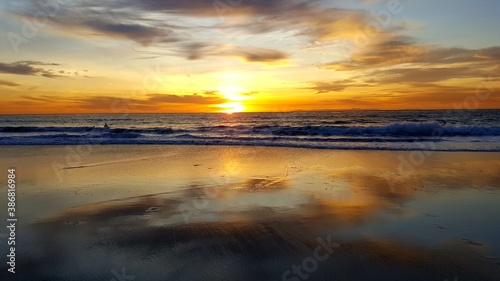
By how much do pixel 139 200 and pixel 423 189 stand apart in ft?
22.3

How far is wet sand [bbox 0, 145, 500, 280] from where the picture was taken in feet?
14.1

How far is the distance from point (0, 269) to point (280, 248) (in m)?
3.63

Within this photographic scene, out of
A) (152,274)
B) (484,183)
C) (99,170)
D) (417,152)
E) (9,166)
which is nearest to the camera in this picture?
(152,274)

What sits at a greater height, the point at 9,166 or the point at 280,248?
the point at 9,166

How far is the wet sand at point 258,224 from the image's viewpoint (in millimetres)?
4289

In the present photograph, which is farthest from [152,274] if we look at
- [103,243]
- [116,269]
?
[103,243]

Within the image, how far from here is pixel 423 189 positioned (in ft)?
27.8

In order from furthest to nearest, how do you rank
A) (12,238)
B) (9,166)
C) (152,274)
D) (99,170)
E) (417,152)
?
(417,152), (9,166), (99,170), (12,238), (152,274)

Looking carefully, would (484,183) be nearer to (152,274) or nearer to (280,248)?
(280,248)

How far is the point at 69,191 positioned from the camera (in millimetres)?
8539

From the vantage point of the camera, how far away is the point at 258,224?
5.98m

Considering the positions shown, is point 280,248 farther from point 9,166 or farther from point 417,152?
point 417,152

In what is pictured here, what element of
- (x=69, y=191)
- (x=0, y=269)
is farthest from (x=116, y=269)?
(x=69, y=191)

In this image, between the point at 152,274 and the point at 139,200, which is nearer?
the point at 152,274
